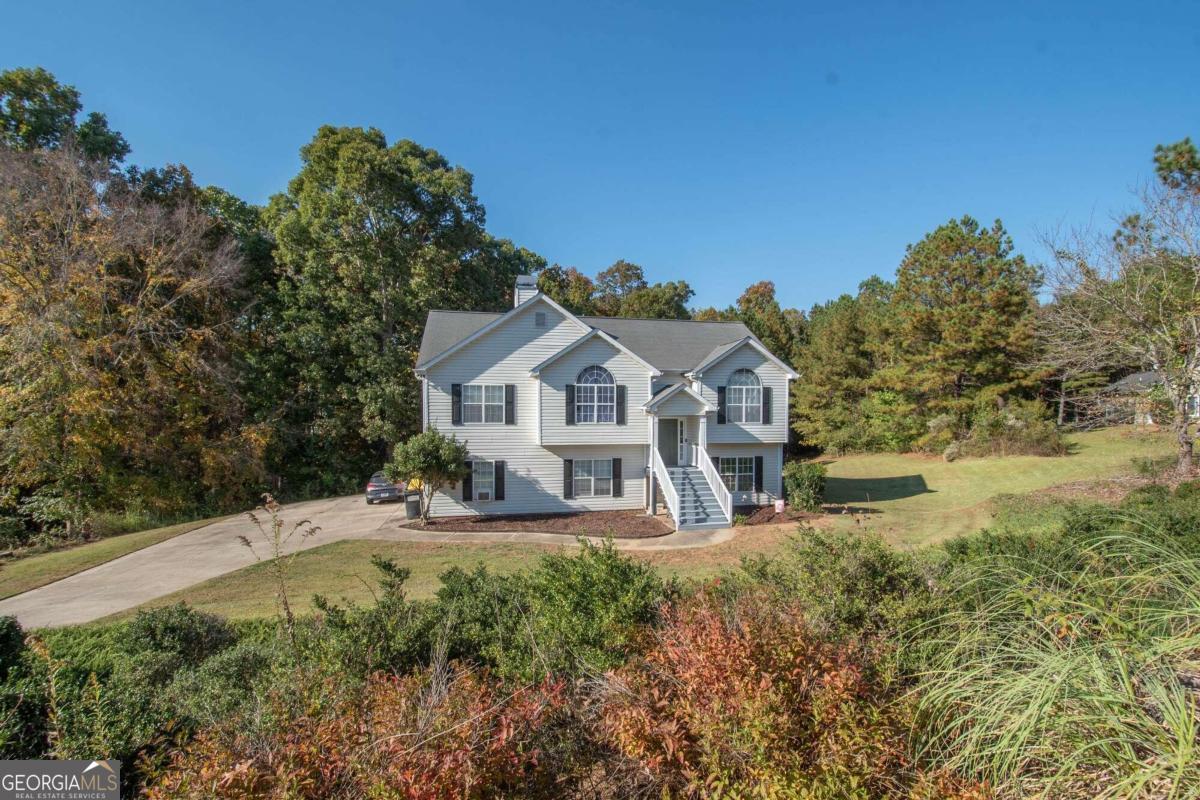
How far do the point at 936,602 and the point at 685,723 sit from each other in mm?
2454

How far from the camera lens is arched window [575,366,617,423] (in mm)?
18219

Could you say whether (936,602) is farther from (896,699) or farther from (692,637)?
(692,637)

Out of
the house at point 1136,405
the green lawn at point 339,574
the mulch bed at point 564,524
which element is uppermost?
the house at point 1136,405

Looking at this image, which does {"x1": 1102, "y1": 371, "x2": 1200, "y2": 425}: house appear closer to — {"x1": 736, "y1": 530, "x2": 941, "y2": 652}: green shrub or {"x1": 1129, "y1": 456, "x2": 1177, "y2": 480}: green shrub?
{"x1": 1129, "y1": 456, "x2": 1177, "y2": 480}: green shrub

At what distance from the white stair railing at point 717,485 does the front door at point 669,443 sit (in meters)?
1.68

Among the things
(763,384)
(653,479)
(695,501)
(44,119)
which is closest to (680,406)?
(653,479)

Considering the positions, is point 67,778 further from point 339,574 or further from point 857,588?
point 339,574

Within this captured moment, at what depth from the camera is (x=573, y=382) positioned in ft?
59.3

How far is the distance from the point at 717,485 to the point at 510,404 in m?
7.54

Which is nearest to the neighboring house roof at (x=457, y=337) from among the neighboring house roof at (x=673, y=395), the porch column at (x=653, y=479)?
the neighboring house roof at (x=673, y=395)

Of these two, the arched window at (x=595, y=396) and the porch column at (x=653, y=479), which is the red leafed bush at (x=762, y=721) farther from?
the arched window at (x=595, y=396)

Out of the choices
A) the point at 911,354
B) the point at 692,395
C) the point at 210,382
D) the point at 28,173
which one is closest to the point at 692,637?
the point at 692,395

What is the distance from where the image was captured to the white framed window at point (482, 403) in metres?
18.0

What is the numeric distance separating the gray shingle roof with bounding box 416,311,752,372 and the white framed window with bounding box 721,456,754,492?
3914 mm
